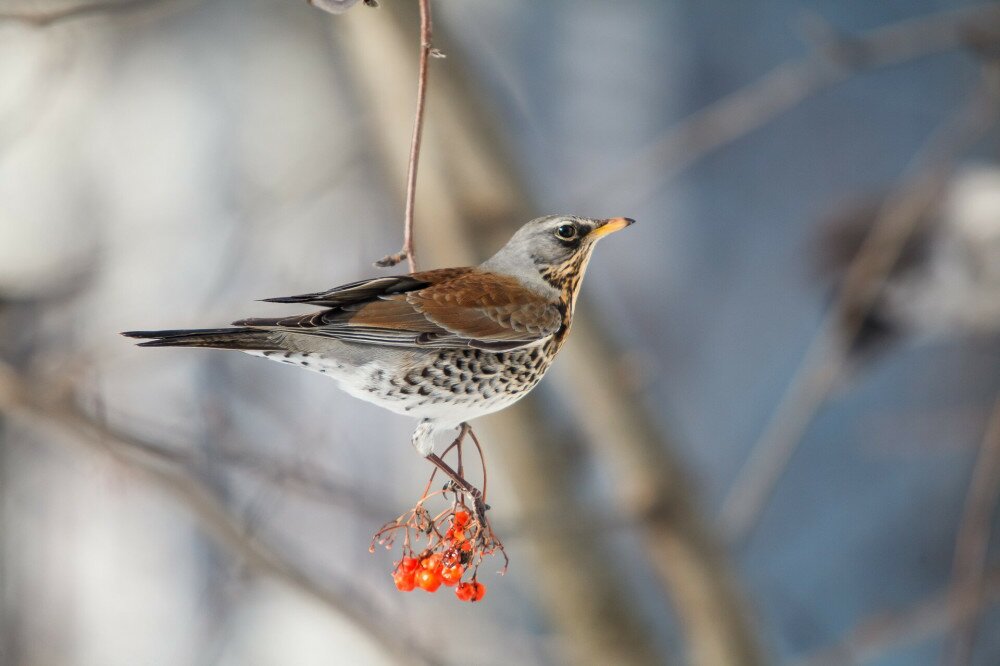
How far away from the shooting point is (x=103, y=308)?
454 centimetres

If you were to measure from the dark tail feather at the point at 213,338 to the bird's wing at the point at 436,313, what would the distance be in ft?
0.28

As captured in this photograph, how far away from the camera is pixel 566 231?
1798 mm

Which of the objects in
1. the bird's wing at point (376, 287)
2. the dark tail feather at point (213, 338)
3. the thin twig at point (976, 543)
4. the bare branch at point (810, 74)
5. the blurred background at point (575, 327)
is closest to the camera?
the dark tail feather at point (213, 338)

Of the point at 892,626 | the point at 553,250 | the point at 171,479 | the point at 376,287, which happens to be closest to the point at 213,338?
the point at 376,287

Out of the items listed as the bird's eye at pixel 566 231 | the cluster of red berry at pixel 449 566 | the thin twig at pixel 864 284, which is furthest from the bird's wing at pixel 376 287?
the thin twig at pixel 864 284

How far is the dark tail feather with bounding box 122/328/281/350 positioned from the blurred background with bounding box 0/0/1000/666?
4.87 ft

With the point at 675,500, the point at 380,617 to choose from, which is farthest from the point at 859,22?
the point at 380,617

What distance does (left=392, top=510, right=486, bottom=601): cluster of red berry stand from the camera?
5.51 feet

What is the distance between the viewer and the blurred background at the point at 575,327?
320cm

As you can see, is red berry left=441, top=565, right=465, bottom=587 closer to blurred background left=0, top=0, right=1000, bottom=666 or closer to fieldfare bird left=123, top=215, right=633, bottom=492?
fieldfare bird left=123, top=215, right=633, bottom=492

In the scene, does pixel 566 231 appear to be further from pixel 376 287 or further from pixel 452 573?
pixel 452 573

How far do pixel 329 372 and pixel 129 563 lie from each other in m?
3.70

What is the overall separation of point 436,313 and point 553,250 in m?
0.29

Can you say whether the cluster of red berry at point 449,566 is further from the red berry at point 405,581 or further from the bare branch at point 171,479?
the bare branch at point 171,479
